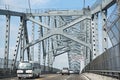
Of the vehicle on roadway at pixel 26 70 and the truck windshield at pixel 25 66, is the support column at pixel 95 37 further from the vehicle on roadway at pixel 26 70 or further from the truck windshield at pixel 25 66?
the truck windshield at pixel 25 66

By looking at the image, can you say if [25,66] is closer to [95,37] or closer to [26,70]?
[26,70]

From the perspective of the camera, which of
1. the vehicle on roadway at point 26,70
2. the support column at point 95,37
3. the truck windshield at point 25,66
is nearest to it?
the vehicle on roadway at point 26,70

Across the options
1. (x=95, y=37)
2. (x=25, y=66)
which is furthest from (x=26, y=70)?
(x=95, y=37)

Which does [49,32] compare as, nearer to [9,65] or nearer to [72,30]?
[9,65]

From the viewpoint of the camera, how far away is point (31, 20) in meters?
82.8

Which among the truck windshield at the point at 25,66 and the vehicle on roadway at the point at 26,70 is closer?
the vehicle on roadway at the point at 26,70

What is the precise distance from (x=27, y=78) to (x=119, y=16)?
1260 inches

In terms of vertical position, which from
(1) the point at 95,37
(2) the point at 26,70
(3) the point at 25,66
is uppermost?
(1) the point at 95,37

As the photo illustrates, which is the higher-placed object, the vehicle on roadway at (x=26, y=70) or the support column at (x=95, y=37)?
the support column at (x=95, y=37)

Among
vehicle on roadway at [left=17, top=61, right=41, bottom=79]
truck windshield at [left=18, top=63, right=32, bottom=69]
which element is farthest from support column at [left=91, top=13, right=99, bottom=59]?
truck windshield at [left=18, top=63, right=32, bottom=69]

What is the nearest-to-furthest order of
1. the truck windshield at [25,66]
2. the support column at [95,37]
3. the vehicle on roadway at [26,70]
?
the vehicle on roadway at [26,70]
the truck windshield at [25,66]
the support column at [95,37]

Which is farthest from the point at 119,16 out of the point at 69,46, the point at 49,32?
the point at 69,46

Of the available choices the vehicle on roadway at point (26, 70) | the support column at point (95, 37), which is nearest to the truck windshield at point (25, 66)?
the vehicle on roadway at point (26, 70)

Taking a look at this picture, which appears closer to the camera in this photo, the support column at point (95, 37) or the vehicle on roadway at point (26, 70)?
the vehicle on roadway at point (26, 70)
